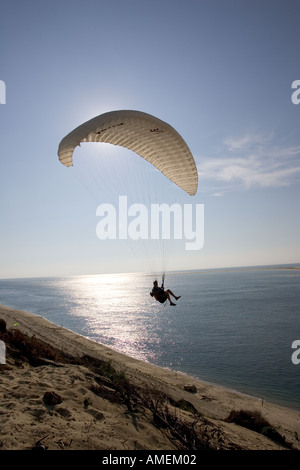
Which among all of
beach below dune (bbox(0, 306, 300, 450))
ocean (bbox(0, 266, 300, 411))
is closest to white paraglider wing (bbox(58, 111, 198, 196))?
beach below dune (bbox(0, 306, 300, 450))

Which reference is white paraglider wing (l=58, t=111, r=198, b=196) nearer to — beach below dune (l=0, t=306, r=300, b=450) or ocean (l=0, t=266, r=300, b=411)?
beach below dune (l=0, t=306, r=300, b=450)

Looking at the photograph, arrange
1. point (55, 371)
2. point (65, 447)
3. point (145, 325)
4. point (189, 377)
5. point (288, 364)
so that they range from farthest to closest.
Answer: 1. point (145, 325)
2. point (288, 364)
3. point (189, 377)
4. point (55, 371)
5. point (65, 447)

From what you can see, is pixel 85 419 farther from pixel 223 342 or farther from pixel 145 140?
pixel 223 342

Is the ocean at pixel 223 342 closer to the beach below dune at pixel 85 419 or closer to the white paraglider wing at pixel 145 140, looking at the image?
the beach below dune at pixel 85 419

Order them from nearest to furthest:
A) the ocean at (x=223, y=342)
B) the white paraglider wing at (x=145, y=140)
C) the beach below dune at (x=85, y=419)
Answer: the beach below dune at (x=85, y=419) → the white paraglider wing at (x=145, y=140) → the ocean at (x=223, y=342)

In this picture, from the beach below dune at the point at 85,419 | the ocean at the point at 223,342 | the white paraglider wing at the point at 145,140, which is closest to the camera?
the beach below dune at the point at 85,419

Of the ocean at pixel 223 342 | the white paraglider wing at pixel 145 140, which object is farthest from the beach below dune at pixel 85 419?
the ocean at pixel 223 342

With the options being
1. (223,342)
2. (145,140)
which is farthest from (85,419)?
(223,342)

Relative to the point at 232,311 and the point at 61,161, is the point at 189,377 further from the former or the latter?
the point at 232,311
